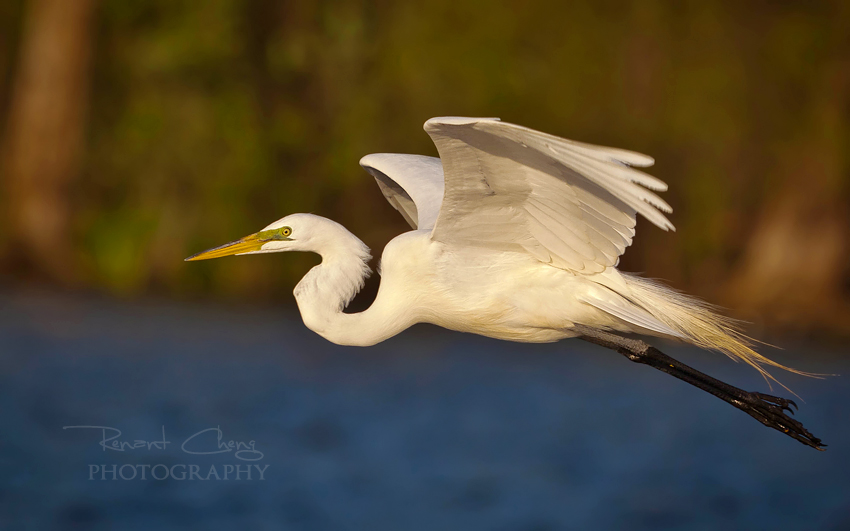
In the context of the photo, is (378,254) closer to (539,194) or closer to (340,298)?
(340,298)

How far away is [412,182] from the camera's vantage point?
495 cm

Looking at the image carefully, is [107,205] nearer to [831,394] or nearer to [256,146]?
[256,146]

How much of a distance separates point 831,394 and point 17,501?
10.9 m

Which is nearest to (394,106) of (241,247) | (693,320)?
(241,247)

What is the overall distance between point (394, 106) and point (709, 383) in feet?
28.3

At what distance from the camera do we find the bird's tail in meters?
4.25

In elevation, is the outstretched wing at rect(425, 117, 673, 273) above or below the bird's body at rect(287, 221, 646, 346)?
above

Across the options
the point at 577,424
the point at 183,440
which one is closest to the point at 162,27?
the point at 183,440

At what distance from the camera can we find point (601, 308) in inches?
162

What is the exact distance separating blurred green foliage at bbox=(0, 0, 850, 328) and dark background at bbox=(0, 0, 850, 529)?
0.04 m

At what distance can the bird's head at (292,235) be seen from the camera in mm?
4281

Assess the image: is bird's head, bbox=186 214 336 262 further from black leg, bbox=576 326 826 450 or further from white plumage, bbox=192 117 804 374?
black leg, bbox=576 326 826 450

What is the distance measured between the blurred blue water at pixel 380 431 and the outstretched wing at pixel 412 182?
5.68 metres

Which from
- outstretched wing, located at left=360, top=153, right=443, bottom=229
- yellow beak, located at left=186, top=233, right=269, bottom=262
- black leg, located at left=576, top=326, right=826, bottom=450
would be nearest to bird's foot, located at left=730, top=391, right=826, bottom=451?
black leg, located at left=576, top=326, right=826, bottom=450
